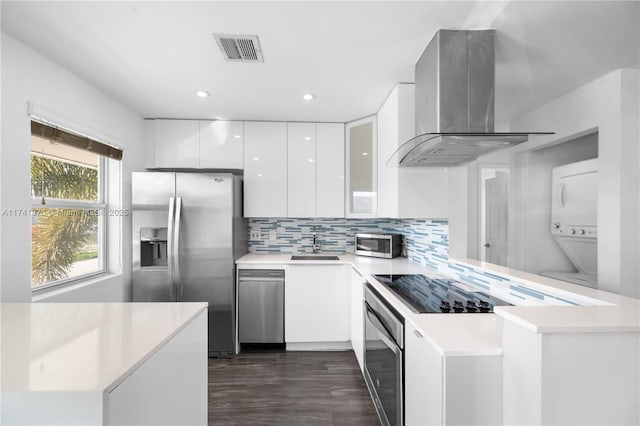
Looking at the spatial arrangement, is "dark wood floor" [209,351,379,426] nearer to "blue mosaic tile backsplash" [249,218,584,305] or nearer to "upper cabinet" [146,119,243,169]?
"blue mosaic tile backsplash" [249,218,584,305]

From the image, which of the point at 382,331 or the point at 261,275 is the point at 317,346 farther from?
the point at 382,331

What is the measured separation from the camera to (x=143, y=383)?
86cm

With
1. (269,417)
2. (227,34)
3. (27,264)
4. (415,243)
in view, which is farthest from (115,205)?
(415,243)

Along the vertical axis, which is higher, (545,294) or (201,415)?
(545,294)

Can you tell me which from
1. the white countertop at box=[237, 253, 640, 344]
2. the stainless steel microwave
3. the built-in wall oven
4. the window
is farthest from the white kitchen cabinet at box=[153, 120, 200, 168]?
the white countertop at box=[237, 253, 640, 344]

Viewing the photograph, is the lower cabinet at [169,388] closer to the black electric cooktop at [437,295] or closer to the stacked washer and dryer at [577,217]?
the black electric cooktop at [437,295]

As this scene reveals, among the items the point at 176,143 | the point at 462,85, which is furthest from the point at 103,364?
the point at 176,143

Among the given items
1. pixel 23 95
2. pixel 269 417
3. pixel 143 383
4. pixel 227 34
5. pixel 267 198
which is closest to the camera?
pixel 143 383

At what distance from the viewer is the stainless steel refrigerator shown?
291cm

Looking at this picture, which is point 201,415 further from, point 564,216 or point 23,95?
point 564,216

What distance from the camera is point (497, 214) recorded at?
3.38 metres

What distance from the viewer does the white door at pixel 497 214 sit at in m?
3.34

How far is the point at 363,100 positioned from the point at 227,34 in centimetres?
134

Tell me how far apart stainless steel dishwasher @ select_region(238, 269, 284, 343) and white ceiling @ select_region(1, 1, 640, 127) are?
1749 mm
